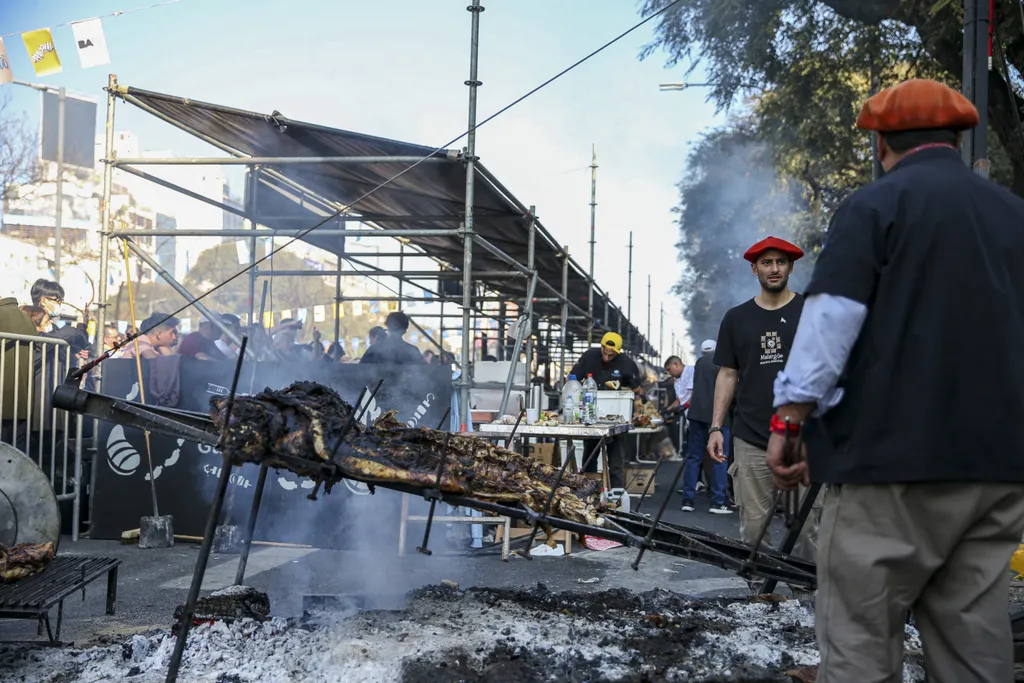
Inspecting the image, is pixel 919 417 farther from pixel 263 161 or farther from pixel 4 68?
pixel 4 68

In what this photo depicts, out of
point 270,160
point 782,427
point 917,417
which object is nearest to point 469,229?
point 270,160

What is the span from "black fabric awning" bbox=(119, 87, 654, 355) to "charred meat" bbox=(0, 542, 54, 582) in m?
3.97

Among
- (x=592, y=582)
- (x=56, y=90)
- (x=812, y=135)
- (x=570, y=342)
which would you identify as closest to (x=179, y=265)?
(x=56, y=90)

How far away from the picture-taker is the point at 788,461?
2.69 metres

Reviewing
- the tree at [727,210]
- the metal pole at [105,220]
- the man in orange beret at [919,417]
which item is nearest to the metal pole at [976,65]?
the man in orange beret at [919,417]

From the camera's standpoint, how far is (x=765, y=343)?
4969mm

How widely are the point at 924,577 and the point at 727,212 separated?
32.7 metres

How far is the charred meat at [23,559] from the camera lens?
4.14m

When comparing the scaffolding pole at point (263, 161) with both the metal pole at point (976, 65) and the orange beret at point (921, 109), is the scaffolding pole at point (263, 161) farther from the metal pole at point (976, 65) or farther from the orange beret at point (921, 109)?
the orange beret at point (921, 109)

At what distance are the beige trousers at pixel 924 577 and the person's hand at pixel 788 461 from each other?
209mm

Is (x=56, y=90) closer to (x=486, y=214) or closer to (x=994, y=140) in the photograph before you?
(x=486, y=214)

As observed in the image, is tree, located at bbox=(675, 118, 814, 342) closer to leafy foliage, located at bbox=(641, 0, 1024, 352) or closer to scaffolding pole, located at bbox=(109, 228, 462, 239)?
leafy foliage, located at bbox=(641, 0, 1024, 352)

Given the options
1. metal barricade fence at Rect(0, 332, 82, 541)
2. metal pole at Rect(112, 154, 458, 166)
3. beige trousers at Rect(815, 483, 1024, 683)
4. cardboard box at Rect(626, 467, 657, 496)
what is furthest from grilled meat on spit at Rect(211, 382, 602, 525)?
cardboard box at Rect(626, 467, 657, 496)

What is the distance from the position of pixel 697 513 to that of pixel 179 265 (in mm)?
59868
